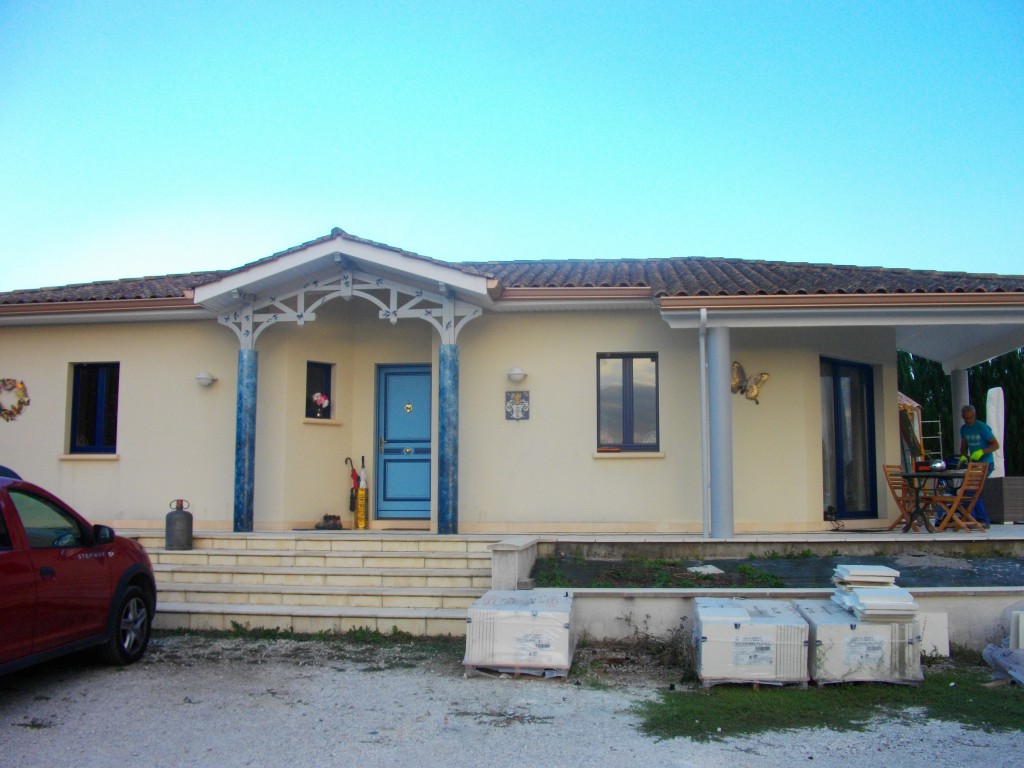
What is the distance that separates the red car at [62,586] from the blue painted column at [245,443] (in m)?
3.51

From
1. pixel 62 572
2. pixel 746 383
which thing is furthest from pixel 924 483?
pixel 62 572

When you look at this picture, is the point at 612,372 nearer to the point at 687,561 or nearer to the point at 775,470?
the point at 775,470

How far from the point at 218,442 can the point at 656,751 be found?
27.6 ft

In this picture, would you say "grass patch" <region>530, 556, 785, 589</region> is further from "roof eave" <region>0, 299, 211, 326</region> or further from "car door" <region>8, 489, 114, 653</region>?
"roof eave" <region>0, 299, 211, 326</region>

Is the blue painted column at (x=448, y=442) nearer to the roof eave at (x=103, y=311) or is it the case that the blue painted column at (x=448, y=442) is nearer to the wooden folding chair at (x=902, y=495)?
the roof eave at (x=103, y=311)

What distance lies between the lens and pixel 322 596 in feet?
28.5

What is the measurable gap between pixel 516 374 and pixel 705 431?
8.20 ft

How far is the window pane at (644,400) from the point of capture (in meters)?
11.5

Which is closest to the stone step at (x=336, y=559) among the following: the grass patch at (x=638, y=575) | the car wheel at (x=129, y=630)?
the grass patch at (x=638, y=575)

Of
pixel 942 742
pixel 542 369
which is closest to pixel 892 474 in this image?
pixel 542 369

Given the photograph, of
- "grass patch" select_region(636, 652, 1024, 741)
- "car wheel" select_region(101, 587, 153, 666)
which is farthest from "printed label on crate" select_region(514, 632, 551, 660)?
"car wheel" select_region(101, 587, 153, 666)

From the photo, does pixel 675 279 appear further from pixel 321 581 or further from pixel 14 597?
pixel 14 597

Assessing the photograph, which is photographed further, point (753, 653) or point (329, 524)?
point (329, 524)

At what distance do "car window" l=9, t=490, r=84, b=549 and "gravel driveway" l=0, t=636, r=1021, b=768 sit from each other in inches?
41.6
